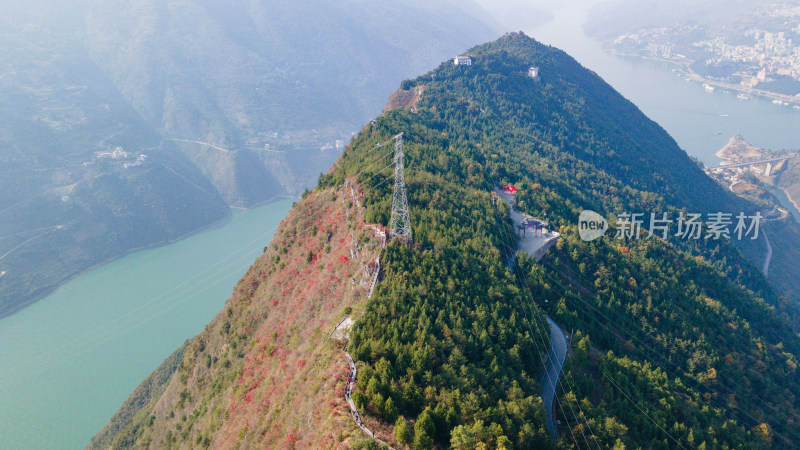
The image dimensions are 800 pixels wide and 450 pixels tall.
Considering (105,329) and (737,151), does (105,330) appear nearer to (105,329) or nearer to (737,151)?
(105,329)

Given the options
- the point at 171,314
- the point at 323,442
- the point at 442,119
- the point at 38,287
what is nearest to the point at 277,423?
the point at 323,442

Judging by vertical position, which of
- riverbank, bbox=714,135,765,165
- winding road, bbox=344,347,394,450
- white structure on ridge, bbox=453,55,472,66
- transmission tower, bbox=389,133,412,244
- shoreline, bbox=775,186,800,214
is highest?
white structure on ridge, bbox=453,55,472,66

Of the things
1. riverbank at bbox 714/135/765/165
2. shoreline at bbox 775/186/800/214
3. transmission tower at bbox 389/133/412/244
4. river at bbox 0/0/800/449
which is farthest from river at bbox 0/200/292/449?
riverbank at bbox 714/135/765/165

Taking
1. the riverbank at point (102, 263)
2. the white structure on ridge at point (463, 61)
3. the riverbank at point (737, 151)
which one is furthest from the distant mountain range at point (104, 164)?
the riverbank at point (737, 151)

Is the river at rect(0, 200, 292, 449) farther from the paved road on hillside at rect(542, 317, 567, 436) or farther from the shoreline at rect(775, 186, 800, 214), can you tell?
the shoreline at rect(775, 186, 800, 214)

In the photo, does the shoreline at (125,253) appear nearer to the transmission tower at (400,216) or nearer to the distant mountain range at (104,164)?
the distant mountain range at (104,164)

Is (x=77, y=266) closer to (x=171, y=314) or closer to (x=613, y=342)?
(x=171, y=314)

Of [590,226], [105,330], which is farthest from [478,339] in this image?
[105,330]
